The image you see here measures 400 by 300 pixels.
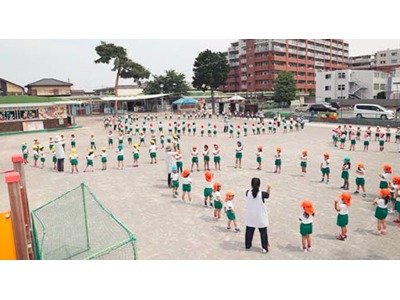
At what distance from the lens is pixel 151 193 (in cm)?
1148

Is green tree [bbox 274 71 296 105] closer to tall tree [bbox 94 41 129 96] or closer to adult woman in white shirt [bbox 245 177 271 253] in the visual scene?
tall tree [bbox 94 41 129 96]

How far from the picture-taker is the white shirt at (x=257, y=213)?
277 inches

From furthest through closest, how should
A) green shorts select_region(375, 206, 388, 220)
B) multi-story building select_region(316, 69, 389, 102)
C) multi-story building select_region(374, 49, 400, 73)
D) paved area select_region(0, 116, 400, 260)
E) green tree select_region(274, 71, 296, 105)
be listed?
1. multi-story building select_region(374, 49, 400, 73)
2. multi-story building select_region(316, 69, 389, 102)
3. green tree select_region(274, 71, 296, 105)
4. green shorts select_region(375, 206, 388, 220)
5. paved area select_region(0, 116, 400, 260)

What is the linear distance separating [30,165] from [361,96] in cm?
5375

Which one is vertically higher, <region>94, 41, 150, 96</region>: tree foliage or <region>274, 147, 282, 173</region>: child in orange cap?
<region>94, 41, 150, 96</region>: tree foliage

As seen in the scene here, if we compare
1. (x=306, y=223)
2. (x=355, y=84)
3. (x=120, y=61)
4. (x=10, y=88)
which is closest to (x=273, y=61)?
(x=355, y=84)

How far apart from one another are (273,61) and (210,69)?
1505 centimetres

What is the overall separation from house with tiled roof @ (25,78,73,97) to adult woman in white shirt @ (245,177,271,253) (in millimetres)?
58009

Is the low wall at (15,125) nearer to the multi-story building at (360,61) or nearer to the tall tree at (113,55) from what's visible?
the tall tree at (113,55)

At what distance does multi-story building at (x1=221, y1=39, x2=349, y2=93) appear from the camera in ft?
224

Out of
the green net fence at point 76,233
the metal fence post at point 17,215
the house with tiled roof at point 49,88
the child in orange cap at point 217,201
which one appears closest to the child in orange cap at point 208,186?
the child in orange cap at point 217,201

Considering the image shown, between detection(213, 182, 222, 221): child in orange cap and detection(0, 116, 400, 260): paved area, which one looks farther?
detection(213, 182, 222, 221): child in orange cap

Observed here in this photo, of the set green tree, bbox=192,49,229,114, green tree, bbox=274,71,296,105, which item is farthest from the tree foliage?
green tree, bbox=274,71,296,105

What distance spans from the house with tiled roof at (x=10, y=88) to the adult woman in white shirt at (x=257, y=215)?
55.0 metres
